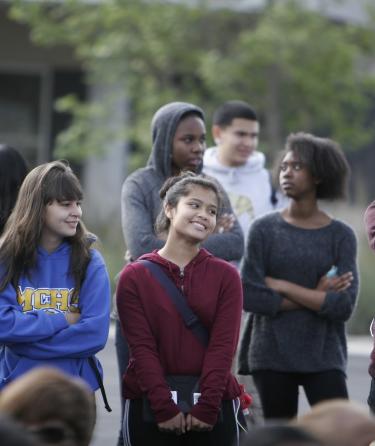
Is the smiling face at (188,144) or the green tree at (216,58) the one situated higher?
the green tree at (216,58)

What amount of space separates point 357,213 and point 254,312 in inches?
676

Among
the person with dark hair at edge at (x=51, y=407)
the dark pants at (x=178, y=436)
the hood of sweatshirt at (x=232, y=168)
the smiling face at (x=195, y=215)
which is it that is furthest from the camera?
the hood of sweatshirt at (x=232, y=168)

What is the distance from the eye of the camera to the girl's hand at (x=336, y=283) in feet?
23.2

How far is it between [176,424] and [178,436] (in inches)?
7.3

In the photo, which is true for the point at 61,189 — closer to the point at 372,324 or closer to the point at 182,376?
the point at 182,376

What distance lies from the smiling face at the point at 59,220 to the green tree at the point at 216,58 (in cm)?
1480

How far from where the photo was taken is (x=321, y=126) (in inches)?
939

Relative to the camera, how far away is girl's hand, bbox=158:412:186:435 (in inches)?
233

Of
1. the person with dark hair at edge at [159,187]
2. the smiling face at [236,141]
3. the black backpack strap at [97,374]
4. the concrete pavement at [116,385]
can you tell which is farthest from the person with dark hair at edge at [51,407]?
the concrete pavement at [116,385]

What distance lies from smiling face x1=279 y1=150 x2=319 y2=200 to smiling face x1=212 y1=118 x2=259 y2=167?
118 centimetres

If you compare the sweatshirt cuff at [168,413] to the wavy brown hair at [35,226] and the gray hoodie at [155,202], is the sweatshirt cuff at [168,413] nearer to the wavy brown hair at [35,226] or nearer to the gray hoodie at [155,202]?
the wavy brown hair at [35,226]

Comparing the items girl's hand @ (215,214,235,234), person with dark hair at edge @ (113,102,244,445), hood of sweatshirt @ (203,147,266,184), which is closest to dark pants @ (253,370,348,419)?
person with dark hair at edge @ (113,102,244,445)

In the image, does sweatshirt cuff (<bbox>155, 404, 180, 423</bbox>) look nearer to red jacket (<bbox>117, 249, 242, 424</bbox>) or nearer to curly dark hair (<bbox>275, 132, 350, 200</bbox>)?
red jacket (<bbox>117, 249, 242, 424</bbox>)

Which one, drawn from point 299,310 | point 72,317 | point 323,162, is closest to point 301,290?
point 299,310
